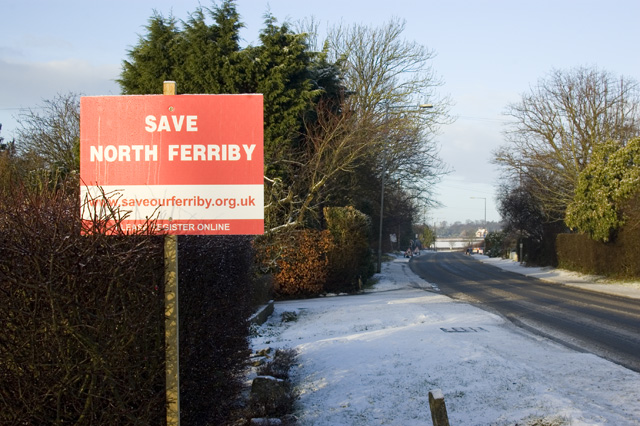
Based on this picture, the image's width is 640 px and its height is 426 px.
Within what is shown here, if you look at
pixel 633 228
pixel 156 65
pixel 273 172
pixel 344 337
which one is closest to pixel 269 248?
pixel 273 172

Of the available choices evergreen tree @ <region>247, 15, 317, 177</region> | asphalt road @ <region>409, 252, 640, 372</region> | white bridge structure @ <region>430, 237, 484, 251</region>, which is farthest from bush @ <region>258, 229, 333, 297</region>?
white bridge structure @ <region>430, 237, 484, 251</region>

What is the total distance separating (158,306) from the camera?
3.52 metres

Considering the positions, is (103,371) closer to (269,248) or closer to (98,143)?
(98,143)

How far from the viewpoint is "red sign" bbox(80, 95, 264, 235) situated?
3.63 meters

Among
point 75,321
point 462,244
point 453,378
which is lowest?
point 453,378

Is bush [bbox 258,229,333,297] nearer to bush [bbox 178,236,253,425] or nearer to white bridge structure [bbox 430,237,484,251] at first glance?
bush [bbox 178,236,253,425]

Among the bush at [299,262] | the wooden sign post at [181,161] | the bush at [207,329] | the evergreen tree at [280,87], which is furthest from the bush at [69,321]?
the bush at [299,262]

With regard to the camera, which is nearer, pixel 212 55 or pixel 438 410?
pixel 438 410

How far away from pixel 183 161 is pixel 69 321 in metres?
1.12

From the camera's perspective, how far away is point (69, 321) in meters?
3.27

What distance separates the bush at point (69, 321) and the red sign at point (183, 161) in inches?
12.6

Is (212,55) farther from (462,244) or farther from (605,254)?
(462,244)

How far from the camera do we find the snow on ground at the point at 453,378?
6246 mm

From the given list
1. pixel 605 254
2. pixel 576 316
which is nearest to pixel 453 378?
pixel 576 316
